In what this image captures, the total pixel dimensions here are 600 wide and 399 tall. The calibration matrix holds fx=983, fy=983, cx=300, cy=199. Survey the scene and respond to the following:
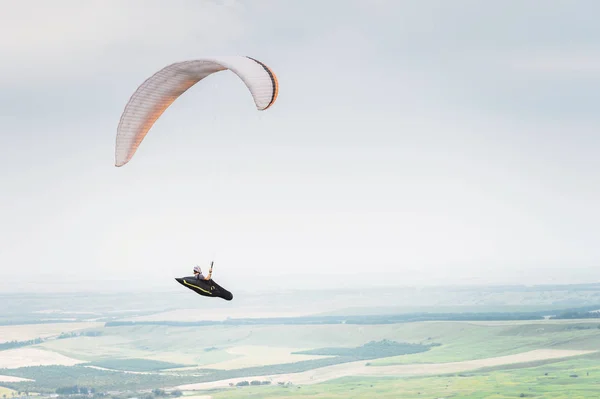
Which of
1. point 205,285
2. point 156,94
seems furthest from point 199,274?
point 156,94

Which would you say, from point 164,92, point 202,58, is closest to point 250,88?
point 202,58

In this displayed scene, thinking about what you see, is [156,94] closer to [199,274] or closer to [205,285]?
[199,274]

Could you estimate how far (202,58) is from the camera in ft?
192

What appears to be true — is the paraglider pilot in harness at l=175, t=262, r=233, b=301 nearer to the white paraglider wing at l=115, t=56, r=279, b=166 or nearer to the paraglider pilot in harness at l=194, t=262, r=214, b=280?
the paraglider pilot in harness at l=194, t=262, r=214, b=280

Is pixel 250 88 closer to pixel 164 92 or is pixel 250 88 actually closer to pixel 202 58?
pixel 202 58

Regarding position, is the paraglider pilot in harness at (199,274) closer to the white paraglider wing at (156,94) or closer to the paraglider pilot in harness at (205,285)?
the paraglider pilot in harness at (205,285)

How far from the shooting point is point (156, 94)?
61.8 m

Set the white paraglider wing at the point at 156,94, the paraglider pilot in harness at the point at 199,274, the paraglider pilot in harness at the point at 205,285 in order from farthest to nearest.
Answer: the white paraglider wing at the point at 156,94, the paraglider pilot in harness at the point at 199,274, the paraglider pilot in harness at the point at 205,285

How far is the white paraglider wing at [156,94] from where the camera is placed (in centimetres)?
5897

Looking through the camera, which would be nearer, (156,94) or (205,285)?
(205,285)

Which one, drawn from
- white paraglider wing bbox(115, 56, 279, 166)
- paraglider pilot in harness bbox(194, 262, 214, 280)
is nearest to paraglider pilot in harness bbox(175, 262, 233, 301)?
paraglider pilot in harness bbox(194, 262, 214, 280)

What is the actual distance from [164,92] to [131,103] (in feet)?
7.90

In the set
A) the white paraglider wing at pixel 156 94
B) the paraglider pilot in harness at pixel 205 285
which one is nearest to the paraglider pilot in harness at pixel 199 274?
the paraglider pilot in harness at pixel 205 285

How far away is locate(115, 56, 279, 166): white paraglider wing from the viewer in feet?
193
